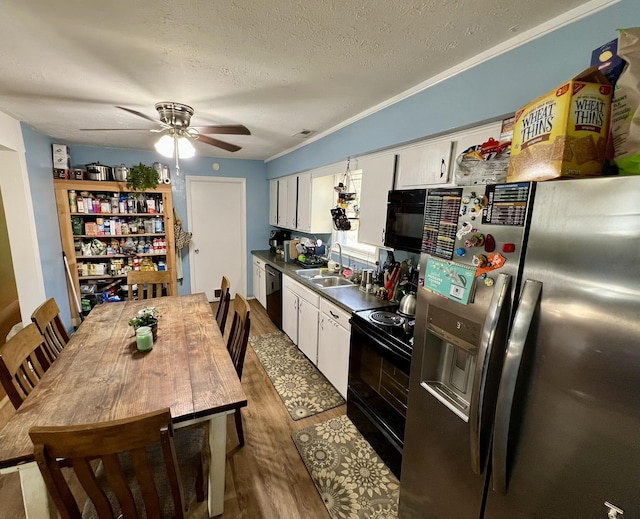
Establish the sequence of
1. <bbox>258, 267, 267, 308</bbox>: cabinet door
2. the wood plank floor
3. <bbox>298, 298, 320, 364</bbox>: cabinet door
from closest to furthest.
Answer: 1. the wood plank floor
2. <bbox>298, 298, 320, 364</bbox>: cabinet door
3. <bbox>258, 267, 267, 308</bbox>: cabinet door

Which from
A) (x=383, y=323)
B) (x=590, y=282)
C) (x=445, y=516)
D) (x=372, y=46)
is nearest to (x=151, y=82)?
(x=372, y=46)

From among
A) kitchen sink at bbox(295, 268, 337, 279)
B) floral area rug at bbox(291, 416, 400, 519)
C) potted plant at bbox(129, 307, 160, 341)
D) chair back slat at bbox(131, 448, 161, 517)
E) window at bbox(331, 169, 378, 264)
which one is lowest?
floral area rug at bbox(291, 416, 400, 519)

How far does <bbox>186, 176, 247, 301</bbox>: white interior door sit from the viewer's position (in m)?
4.52

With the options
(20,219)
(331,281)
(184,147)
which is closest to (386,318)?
(331,281)

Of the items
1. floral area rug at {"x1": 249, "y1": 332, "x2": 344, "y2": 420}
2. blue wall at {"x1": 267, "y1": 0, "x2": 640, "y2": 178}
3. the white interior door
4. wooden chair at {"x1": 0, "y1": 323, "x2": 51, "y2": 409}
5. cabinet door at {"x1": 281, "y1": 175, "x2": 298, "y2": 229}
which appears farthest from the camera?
the white interior door

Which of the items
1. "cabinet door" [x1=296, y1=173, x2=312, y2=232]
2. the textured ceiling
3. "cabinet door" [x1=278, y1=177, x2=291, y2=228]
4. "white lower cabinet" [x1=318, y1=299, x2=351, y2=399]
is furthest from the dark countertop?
the textured ceiling

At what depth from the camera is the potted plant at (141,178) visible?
3625 millimetres

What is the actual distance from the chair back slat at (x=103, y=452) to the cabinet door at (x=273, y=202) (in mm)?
3776

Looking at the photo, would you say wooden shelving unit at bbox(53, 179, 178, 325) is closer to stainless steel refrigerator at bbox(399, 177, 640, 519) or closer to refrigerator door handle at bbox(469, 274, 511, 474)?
stainless steel refrigerator at bbox(399, 177, 640, 519)

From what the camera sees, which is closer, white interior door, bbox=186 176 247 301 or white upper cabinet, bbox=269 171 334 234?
white upper cabinet, bbox=269 171 334 234

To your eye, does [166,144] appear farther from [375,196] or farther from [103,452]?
[103,452]

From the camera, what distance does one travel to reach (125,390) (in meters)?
1.38

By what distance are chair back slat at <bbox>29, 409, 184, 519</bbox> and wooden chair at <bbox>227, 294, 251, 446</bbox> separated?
2.66 feet

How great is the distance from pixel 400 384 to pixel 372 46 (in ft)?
5.93
